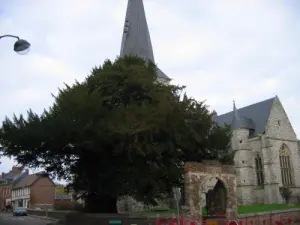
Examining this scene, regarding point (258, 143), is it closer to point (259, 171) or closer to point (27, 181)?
point (259, 171)

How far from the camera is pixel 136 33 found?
157 ft

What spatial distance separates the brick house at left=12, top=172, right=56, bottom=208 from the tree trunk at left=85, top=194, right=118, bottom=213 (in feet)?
154

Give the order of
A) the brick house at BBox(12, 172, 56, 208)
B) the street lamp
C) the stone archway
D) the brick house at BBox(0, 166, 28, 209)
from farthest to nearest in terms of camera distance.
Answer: the brick house at BBox(0, 166, 28, 209) → the brick house at BBox(12, 172, 56, 208) → the stone archway → the street lamp

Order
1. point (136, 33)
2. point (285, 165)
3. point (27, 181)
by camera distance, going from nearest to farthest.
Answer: point (285, 165)
point (136, 33)
point (27, 181)

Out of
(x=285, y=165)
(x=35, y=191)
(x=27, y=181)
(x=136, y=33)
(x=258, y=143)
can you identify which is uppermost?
(x=136, y=33)

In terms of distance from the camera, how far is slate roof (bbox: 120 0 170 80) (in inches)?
1857

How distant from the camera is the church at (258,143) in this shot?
146ft

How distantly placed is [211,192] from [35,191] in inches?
2248

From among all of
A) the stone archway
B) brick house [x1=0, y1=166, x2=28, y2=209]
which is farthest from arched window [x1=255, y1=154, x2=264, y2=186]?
brick house [x1=0, y1=166, x2=28, y2=209]

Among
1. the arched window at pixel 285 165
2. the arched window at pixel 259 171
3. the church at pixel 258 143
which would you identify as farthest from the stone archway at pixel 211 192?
the arched window at pixel 285 165

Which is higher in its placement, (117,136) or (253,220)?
(117,136)

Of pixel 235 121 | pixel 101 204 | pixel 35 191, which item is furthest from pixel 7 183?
pixel 101 204

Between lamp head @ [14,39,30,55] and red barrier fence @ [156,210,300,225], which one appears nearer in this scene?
lamp head @ [14,39,30,55]

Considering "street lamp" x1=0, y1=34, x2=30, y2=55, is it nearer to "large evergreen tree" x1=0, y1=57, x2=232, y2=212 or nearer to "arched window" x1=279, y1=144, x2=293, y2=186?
"large evergreen tree" x1=0, y1=57, x2=232, y2=212
